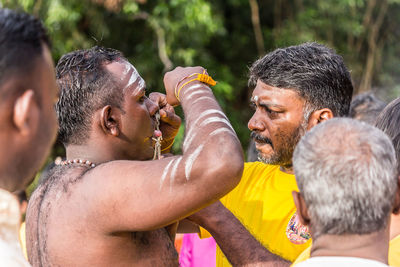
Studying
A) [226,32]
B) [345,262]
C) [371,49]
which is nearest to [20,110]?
[345,262]

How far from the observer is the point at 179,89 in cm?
228

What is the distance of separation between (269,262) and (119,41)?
29.5ft

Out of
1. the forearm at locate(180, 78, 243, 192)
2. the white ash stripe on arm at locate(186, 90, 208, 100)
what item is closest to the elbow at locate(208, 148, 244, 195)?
the forearm at locate(180, 78, 243, 192)

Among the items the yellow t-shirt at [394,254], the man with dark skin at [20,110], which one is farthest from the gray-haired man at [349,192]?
the man with dark skin at [20,110]

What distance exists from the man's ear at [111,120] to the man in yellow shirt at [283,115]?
80 centimetres

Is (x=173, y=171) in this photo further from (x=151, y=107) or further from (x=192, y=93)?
→ (x=151, y=107)

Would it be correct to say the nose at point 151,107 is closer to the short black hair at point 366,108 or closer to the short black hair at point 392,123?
the short black hair at point 392,123

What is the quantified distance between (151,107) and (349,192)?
124 cm

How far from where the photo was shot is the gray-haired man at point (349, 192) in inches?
59.0

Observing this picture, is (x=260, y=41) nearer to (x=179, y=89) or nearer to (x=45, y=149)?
(x=179, y=89)

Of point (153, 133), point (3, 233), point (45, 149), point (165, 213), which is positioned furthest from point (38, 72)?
point (153, 133)

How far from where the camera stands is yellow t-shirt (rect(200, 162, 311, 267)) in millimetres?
2574

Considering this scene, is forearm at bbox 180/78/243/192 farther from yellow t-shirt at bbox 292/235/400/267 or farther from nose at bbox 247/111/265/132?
nose at bbox 247/111/265/132

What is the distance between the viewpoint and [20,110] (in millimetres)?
1417
